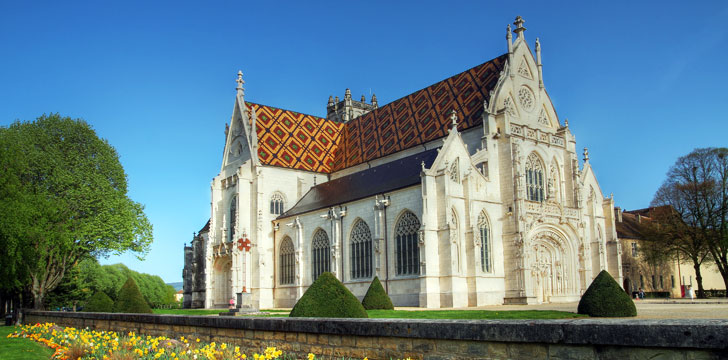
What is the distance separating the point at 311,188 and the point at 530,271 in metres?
18.0

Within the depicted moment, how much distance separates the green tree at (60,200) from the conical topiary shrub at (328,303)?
17550 mm

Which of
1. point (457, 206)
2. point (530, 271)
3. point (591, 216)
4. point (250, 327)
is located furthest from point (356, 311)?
point (591, 216)

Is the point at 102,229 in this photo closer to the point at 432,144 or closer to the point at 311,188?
the point at 311,188

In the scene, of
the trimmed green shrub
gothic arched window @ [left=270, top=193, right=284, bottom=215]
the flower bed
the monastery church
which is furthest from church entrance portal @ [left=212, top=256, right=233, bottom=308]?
the flower bed

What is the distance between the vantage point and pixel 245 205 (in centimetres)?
4288

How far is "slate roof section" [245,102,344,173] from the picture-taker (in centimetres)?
4506

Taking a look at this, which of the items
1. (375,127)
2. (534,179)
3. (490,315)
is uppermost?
(375,127)

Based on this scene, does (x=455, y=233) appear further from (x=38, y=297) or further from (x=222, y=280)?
(x=38, y=297)

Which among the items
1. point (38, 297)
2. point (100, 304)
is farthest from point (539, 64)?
point (38, 297)

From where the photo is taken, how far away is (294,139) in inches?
1861

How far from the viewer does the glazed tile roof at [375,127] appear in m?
38.5

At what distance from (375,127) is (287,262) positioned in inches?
488

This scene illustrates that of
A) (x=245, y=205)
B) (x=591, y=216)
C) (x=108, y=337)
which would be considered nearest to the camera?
(x=108, y=337)

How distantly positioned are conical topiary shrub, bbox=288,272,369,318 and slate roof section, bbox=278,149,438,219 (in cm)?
1575
